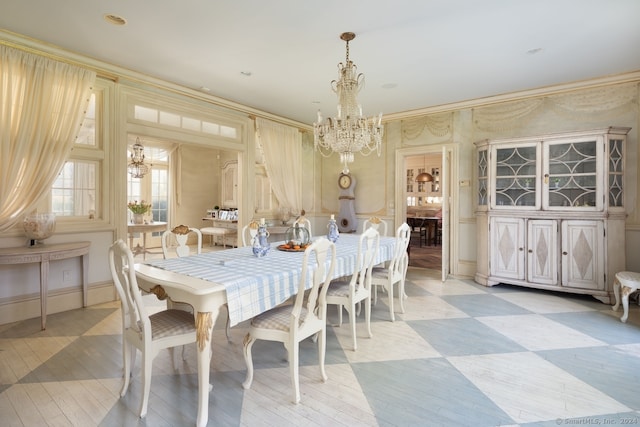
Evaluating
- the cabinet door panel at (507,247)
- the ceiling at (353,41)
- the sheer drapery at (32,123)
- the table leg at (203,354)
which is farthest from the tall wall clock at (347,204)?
the table leg at (203,354)

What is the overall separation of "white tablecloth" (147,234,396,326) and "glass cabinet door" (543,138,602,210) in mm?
3133

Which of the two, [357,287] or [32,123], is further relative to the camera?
[32,123]

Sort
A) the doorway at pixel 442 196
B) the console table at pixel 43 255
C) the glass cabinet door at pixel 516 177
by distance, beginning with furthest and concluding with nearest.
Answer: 1. the doorway at pixel 442 196
2. the glass cabinet door at pixel 516 177
3. the console table at pixel 43 255

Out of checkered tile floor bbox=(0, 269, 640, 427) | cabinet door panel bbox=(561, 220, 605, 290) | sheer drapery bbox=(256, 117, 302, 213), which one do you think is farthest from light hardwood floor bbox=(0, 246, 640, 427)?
sheer drapery bbox=(256, 117, 302, 213)

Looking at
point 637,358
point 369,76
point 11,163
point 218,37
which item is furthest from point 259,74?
point 637,358

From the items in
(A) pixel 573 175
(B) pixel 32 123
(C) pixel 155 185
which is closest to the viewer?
(B) pixel 32 123

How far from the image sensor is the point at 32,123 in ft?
10.5

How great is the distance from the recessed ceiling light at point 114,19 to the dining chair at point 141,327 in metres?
2.17

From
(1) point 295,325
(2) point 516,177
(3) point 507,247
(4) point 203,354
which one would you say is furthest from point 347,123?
(3) point 507,247

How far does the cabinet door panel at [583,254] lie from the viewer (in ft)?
12.8

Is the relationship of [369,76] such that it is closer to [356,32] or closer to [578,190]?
[356,32]

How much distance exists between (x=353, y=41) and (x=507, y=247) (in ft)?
11.3

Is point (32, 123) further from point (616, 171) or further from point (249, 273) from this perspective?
point (616, 171)

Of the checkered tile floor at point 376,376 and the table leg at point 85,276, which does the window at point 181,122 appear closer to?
the table leg at point 85,276
